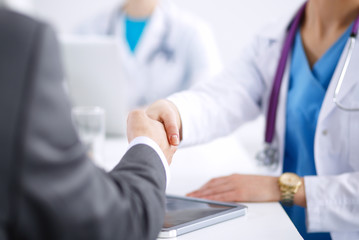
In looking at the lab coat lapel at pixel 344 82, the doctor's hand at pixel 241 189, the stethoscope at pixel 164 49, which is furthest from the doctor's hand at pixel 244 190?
the stethoscope at pixel 164 49

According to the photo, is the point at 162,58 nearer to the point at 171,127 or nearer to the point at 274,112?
the point at 274,112

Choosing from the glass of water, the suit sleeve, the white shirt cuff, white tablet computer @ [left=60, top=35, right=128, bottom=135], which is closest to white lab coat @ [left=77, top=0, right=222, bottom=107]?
white tablet computer @ [left=60, top=35, right=128, bottom=135]

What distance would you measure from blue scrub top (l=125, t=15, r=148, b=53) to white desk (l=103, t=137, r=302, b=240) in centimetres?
114

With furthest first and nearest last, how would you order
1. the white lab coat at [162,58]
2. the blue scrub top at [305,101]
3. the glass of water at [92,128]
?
the white lab coat at [162,58] → the glass of water at [92,128] → the blue scrub top at [305,101]

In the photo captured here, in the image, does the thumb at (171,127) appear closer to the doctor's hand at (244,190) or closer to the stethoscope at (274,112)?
the doctor's hand at (244,190)

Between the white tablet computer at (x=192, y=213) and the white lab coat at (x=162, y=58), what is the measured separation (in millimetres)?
1820

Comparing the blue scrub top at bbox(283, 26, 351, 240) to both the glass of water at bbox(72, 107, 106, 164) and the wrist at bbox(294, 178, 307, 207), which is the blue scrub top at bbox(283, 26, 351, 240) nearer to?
the wrist at bbox(294, 178, 307, 207)

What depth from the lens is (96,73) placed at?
193 cm

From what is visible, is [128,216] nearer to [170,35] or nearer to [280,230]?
[280,230]

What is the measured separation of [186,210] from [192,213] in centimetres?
→ 3

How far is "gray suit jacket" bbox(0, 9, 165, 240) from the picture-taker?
1.64ft

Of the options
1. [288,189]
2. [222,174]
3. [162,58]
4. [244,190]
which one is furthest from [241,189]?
[162,58]

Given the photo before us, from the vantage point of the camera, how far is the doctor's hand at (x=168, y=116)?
112cm

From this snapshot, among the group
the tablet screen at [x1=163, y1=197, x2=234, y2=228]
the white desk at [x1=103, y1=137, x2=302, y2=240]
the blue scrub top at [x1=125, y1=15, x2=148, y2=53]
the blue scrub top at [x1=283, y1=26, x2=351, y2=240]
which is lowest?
the white desk at [x1=103, y1=137, x2=302, y2=240]
